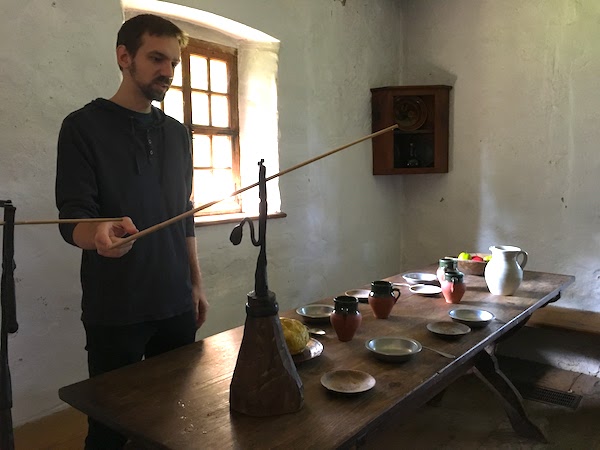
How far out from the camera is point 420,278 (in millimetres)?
2695

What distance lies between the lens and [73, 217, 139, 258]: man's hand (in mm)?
1250

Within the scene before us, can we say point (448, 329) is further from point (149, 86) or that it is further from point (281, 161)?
point (281, 161)

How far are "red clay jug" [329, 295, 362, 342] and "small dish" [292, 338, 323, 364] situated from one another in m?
0.09

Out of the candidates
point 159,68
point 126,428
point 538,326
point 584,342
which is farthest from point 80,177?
point 584,342

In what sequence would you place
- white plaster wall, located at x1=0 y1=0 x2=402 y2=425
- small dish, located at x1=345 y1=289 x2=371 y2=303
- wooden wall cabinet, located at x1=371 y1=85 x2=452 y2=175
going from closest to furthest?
1. white plaster wall, located at x1=0 y1=0 x2=402 y2=425
2. small dish, located at x1=345 y1=289 x2=371 y2=303
3. wooden wall cabinet, located at x1=371 y1=85 x2=452 y2=175

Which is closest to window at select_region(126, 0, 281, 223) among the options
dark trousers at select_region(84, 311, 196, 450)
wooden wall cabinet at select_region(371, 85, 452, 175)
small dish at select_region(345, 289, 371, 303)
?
small dish at select_region(345, 289, 371, 303)

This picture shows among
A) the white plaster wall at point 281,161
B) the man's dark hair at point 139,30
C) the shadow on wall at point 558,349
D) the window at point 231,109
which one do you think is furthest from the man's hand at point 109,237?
the shadow on wall at point 558,349

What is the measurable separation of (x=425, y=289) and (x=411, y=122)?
81.2 inches

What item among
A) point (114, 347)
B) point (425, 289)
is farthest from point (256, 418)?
point (425, 289)

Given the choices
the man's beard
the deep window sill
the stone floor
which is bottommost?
the stone floor

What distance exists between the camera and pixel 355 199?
396 cm

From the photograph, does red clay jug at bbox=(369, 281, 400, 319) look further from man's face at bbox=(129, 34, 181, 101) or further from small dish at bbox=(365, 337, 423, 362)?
man's face at bbox=(129, 34, 181, 101)

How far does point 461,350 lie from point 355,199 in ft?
7.84

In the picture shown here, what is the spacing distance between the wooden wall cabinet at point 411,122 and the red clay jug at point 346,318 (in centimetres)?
248
